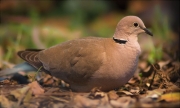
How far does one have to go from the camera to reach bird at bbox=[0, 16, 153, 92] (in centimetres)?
445

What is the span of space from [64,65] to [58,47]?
0.30 m

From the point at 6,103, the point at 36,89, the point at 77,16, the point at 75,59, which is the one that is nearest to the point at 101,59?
the point at 75,59

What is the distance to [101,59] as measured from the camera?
14.7ft

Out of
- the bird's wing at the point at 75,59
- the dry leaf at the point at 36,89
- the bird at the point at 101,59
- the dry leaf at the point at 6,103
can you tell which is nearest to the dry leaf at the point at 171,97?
the bird at the point at 101,59

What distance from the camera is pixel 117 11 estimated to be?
1105 centimetres

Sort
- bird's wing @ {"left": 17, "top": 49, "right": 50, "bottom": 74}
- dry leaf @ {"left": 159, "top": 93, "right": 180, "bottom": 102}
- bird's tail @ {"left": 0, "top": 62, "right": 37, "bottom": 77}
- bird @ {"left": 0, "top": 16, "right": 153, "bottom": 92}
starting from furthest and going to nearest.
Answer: bird's tail @ {"left": 0, "top": 62, "right": 37, "bottom": 77}, bird's wing @ {"left": 17, "top": 49, "right": 50, "bottom": 74}, bird @ {"left": 0, "top": 16, "right": 153, "bottom": 92}, dry leaf @ {"left": 159, "top": 93, "right": 180, "bottom": 102}

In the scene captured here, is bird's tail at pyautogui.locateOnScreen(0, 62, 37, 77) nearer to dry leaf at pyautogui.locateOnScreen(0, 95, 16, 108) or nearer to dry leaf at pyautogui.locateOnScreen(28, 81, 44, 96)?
dry leaf at pyautogui.locateOnScreen(28, 81, 44, 96)

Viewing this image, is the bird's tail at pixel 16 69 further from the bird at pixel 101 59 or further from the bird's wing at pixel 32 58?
the bird at pixel 101 59

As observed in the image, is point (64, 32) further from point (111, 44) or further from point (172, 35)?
point (111, 44)

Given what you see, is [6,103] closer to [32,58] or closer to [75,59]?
[75,59]

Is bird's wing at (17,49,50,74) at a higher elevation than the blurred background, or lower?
lower

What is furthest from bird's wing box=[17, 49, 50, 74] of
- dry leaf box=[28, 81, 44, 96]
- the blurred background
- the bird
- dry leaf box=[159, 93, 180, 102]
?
the blurred background

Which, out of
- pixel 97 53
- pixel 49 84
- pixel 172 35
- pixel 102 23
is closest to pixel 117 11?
pixel 102 23

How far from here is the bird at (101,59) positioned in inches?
175
